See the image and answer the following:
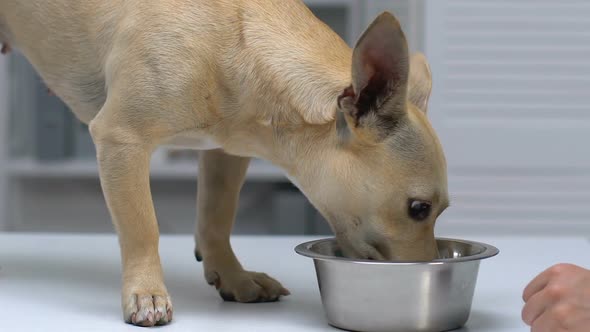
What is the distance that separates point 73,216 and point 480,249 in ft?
9.50

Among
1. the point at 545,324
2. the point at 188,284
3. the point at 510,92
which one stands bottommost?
the point at 188,284

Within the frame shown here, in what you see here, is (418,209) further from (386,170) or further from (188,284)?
(188,284)

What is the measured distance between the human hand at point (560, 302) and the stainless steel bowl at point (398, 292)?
0.12 m

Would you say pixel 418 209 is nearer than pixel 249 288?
Yes

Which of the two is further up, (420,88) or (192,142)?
(420,88)

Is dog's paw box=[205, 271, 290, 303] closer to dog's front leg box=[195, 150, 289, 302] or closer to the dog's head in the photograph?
dog's front leg box=[195, 150, 289, 302]

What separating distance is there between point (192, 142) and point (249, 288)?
1.01 feet

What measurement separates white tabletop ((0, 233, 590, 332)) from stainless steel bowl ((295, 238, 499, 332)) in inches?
2.8

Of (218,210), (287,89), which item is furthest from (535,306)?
(218,210)

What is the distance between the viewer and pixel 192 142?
1.68 m

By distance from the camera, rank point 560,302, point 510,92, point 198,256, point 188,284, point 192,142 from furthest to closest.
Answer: point 510,92 < point 198,256 < point 188,284 < point 192,142 < point 560,302

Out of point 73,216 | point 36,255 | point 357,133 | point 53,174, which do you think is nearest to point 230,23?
point 357,133

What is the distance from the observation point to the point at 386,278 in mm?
1409

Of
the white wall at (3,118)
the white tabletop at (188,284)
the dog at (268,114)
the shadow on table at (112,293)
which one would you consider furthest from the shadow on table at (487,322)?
the white wall at (3,118)
